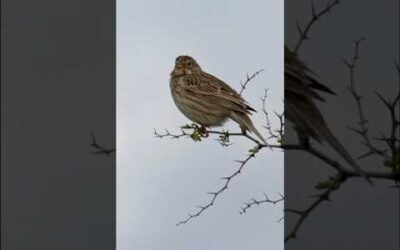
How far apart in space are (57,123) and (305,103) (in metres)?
0.66

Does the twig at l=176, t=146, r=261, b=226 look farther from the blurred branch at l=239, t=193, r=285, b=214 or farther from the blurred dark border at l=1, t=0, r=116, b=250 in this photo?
the blurred dark border at l=1, t=0, r=116, b=250

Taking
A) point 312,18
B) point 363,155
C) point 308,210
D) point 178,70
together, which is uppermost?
point 312,18

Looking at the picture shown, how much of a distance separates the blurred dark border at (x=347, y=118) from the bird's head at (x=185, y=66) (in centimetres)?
26

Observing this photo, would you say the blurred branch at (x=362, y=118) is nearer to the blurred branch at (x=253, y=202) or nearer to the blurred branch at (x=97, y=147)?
the blurred branch at (x=253, y=202)

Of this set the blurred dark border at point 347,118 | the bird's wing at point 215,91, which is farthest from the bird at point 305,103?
the bird's wing at point 215,91

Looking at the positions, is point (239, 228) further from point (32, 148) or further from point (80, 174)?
point (32, 148)

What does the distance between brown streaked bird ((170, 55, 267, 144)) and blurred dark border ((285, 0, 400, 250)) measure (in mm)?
152

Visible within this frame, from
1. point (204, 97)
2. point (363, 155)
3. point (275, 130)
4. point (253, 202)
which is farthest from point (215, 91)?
point (363, 155)

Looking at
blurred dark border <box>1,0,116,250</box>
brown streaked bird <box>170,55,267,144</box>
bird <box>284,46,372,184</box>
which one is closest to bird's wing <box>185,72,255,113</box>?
brown streaked bird <box>170,55,267,144</box>

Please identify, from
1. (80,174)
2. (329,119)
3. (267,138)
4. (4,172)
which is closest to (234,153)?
(267,138)

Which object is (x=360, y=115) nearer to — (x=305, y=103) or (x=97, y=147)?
(x=305, y=103)

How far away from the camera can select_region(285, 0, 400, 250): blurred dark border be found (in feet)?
6.22

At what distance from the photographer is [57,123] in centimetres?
195

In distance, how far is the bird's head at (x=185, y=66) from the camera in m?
2.03
